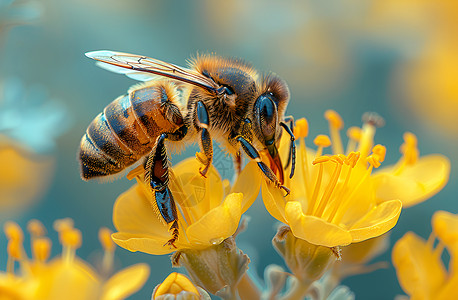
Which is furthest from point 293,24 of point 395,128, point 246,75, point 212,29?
point 246,75

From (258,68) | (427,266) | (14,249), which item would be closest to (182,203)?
(14,249)

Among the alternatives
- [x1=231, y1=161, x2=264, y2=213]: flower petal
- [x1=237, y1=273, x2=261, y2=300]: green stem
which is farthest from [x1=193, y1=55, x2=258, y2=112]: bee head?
[x1=237, y1=273, x2=261, y2=300]: green stem

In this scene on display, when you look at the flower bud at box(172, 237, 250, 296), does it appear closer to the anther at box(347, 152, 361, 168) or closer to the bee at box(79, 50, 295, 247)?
the bee at box(79, 50, 295, 247)

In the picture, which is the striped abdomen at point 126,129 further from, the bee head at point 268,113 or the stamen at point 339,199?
the stamen at point 339,199

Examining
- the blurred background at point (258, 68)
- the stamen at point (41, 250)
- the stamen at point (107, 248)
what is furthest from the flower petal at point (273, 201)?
the blurred background at point (258, 68)

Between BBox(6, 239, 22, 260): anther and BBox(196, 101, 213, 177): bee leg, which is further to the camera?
BBox(6, 239, 22, 260): anther

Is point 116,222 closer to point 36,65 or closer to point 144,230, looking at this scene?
point 144,230
